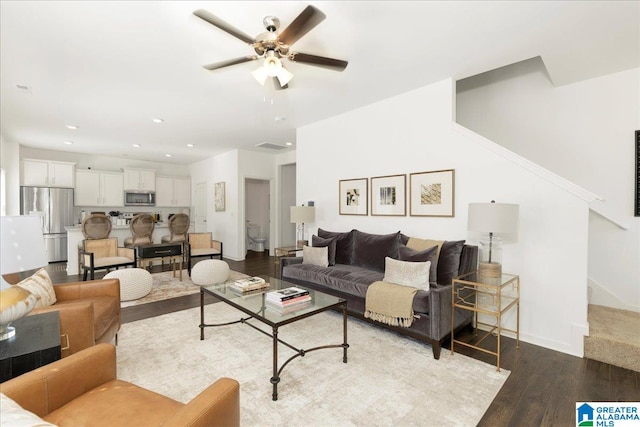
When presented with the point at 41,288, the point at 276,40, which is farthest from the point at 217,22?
the point at 41,288

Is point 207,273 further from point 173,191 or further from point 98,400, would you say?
point 173,191

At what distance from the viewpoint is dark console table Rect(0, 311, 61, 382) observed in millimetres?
1266

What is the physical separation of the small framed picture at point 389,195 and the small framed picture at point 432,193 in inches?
4.5

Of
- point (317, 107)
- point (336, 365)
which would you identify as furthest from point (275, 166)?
point (336, 365)

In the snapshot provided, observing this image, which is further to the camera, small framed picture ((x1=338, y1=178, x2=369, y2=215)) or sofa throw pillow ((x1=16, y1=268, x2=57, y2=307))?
small framed picture ((x1=338, y1=178, x2=369, y2=215))

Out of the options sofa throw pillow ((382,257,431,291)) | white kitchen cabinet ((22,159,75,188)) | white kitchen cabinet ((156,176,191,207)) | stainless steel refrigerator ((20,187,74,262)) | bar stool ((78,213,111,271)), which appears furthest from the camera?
white kitchen cabinet ((156,176,191,207))

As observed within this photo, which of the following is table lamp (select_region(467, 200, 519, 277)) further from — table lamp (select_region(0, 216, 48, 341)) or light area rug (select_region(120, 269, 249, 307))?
light area rug (select_region(120, 269, 249, 307))

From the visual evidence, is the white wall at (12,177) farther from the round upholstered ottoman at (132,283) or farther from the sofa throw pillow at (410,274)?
the sofa throw pillow at (410,274)

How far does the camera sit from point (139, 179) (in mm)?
7914

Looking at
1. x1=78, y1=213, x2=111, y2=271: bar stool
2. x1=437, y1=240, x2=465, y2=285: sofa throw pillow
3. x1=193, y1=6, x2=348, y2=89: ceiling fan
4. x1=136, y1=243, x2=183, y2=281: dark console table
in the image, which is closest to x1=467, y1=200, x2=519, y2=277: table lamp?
x1=437, y1=240, x2=465, y2=285: sofa throw pillow

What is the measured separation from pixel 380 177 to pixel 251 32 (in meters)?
2.37

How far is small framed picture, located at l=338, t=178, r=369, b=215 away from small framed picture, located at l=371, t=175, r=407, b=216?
0.14 metres

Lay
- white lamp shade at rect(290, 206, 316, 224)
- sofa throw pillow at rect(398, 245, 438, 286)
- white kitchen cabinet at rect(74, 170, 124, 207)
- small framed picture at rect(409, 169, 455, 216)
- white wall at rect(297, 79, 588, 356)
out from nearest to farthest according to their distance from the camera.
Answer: white wall at rect(297, 79, 588, 356) < sofa throw pillow at rect(398, 245, 438, 286) < small framed picture at rect(409, 169, 455, 216) < white lamp shade at rect(290, 206, 316, 224) < white kitchen cabinet at rect(74, 170, 124, 207)

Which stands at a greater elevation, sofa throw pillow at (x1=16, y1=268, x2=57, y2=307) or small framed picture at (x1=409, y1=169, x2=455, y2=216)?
small framed picture at (x1=409, y1=169, x2=455, y2=216)
